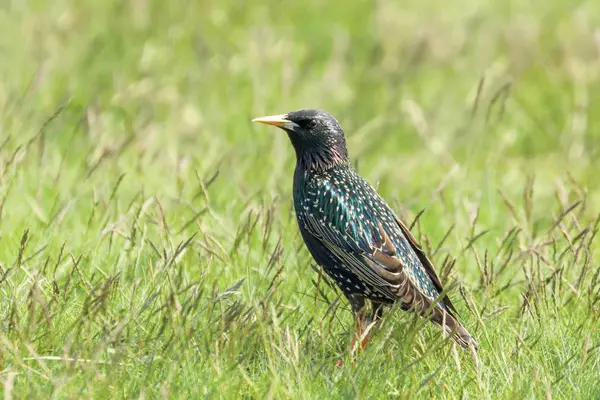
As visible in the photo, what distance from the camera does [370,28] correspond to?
31.8 feet

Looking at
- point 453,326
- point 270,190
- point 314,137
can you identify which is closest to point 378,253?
point 453,326

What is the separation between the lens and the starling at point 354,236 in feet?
15.2

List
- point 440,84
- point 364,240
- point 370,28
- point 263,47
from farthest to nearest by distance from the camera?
point 370,28
point 440,84
point 263,47
point 364,240

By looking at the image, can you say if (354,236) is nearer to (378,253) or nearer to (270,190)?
(378,253)

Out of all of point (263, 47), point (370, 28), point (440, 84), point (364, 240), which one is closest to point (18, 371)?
point (364, 240)

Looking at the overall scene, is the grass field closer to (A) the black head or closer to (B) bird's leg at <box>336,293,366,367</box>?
(B) bird's leg at <box>336,293,366,367</box>

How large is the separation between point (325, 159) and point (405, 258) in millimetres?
610

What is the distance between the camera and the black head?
5148mm

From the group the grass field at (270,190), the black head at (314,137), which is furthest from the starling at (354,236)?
the grass field at (270,190)

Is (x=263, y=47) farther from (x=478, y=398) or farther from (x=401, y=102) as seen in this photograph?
(x=478, y=398)

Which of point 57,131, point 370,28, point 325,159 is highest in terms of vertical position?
point 370,28

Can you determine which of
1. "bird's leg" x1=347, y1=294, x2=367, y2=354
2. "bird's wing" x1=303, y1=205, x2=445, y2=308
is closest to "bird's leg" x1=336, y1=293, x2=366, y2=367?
"bird's leg" x1=347, y1=294, x2=367, y2=354

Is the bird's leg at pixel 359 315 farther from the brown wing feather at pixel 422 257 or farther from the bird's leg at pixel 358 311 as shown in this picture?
the brown wing feather at pixel 422 257

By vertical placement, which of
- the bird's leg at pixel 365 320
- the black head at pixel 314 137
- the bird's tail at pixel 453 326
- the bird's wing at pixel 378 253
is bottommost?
the bird's leg at pixel 365 320
